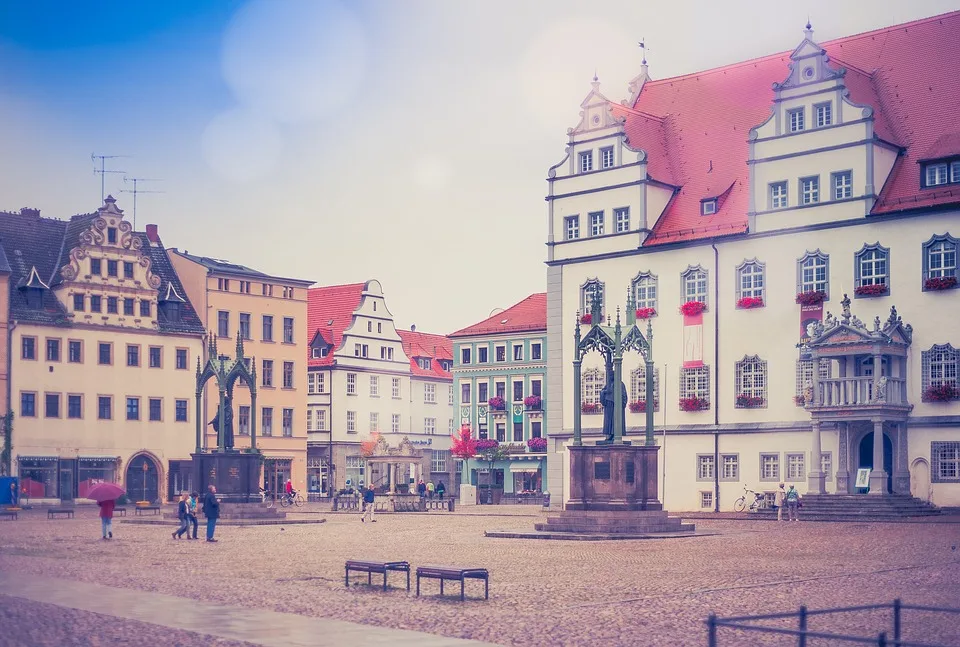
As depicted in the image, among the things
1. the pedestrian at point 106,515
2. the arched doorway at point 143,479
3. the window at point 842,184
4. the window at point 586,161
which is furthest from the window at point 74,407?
the window at point 842,184

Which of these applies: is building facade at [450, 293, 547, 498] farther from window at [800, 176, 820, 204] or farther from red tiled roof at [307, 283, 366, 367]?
window at [800, 176, 820, 204]

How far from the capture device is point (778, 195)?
55312mm

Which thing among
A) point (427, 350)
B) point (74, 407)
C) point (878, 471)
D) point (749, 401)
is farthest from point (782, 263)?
point (427, 350)

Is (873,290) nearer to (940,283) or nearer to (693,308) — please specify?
(940,283)

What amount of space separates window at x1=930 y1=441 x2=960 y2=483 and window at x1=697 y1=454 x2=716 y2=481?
9850mm

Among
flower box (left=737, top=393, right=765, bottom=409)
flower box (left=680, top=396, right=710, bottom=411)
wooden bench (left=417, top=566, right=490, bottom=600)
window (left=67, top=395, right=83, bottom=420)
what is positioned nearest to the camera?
wooden bench (left=417, top=566, right=490, bottom=600)

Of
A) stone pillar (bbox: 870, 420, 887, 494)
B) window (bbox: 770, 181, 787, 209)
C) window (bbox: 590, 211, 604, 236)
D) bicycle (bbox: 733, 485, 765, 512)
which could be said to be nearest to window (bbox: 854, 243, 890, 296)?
window (bbox: 770, 181, 787, 209)

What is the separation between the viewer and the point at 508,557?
28328mm

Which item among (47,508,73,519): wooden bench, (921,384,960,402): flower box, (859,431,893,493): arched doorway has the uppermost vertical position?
(921,384,960,402): flower box

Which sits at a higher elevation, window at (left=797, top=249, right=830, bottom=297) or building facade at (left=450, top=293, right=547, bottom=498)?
window at (left=797, top=249, right=830, bottom=297)

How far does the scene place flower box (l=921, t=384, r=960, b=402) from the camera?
1935 inches

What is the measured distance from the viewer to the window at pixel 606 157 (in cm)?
6034

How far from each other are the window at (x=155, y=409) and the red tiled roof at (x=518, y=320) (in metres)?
21.8

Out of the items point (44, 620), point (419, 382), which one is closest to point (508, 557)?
point (44, 620)
